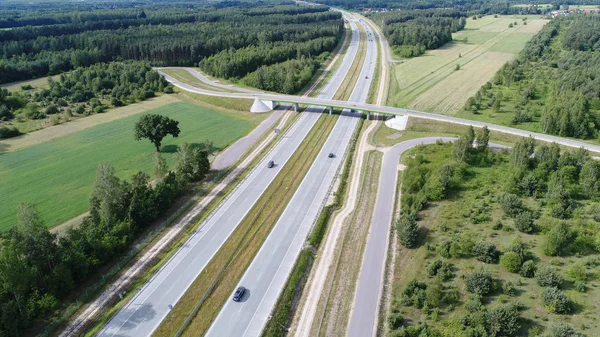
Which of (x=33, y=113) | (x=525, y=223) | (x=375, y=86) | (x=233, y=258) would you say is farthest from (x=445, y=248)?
(x=33, y=113)

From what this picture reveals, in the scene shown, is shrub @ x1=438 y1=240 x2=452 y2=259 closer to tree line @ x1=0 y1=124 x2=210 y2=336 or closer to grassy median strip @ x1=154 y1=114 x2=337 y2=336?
grassy median strip @ x1=154 y1=114 x2=337 y2=336

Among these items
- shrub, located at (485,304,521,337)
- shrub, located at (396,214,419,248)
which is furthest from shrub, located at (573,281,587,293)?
shrub, located at (396,214,419,248)

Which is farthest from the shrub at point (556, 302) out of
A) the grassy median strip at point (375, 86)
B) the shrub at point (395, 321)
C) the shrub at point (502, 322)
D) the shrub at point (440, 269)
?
the grassy median strip at point (375, 86)

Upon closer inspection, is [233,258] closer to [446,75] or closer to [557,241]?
[557,241]

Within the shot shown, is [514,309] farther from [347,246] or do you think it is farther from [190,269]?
[190,269]

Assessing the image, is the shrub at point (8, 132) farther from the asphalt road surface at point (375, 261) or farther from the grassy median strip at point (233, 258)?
the asphalt road surface at point (375, 261)

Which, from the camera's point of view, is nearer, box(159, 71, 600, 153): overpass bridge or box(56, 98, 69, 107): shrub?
box(159, 71, 600, 153): overpass bridge
